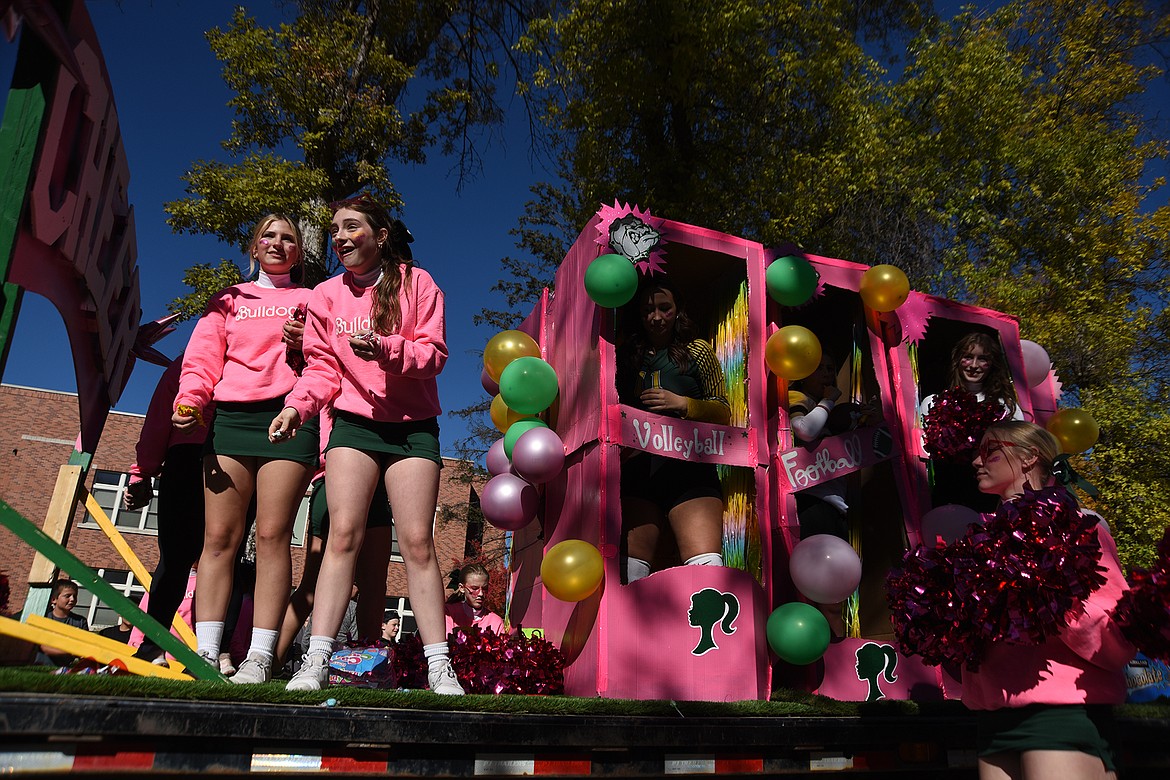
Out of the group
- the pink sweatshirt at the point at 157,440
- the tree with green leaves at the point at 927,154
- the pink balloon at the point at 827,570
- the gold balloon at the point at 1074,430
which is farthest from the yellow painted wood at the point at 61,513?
the tree with green leaves at the point at 927,154

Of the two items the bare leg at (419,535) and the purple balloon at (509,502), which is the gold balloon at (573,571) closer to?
the bare leg at (419,535)

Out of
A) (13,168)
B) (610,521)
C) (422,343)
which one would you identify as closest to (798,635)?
(610,521)

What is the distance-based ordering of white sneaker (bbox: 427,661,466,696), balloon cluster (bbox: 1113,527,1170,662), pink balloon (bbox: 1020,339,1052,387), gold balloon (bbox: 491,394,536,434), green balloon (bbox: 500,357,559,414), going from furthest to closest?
pink balloon (bbox: 1020,339,1052,387)
gold balloon (bbox: 491,394,536,434)
green balloon (bbox: 500,357,559,414)
white sneaker (bbox: 427,661,466,696)
balloon cluster (bbox: 1113,527,1170,662)

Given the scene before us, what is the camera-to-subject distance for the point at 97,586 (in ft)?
6.68

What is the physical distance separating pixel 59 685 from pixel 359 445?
1276 millimetres

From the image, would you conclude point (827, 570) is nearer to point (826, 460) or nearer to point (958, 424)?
point (826, 460)

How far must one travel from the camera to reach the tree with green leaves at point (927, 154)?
36.2ft

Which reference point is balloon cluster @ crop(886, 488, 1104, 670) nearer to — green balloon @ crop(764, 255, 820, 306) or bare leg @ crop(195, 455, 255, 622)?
green balloon @ crop(764, 255, 820, 306)

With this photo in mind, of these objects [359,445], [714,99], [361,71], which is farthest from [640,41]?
[359,445]

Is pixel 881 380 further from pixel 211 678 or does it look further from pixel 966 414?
pixel 211 678

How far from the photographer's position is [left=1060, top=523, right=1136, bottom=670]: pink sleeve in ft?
6.56

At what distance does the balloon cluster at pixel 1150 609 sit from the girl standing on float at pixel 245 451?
8.49ft

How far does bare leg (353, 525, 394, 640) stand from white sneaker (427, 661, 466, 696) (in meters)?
0.72

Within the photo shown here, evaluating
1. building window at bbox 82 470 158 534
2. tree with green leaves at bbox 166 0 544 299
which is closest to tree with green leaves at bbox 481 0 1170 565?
tree with green leaves at bbox 166 0 544 299
